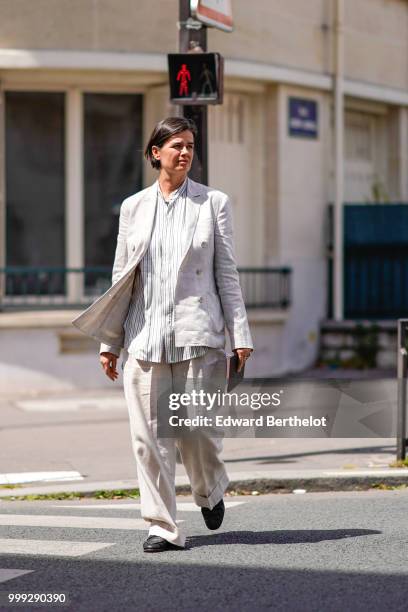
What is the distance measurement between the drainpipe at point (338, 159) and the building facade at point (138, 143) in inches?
2.4

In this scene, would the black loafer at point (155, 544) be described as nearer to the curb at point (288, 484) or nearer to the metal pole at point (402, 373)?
the curb at point (288, 484)

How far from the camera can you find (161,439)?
6371 mm

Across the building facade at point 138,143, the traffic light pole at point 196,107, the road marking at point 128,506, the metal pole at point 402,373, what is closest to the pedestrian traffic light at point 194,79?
the traffic light pole at point 196,107

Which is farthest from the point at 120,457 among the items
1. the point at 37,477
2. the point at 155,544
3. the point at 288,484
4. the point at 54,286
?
the point at 54,286

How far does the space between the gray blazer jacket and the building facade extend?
7.98 metres

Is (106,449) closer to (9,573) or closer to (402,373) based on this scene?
(402,373)

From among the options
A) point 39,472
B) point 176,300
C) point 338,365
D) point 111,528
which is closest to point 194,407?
point 176,300

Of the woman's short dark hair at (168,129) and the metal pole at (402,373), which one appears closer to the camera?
the woman's short dark hair at (168,129)

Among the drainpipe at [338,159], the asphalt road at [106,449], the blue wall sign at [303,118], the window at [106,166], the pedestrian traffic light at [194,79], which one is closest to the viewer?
the pedestrian traffic light at [194,79]

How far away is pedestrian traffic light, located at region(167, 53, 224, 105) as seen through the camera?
30.9ft

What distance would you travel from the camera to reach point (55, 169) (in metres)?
15.1

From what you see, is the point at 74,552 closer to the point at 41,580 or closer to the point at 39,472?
the point at 41,580

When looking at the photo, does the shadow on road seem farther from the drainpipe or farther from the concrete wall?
the drainpipe

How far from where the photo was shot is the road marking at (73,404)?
→ 13.2m
